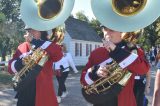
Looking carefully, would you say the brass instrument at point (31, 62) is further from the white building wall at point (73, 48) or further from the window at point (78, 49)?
the window at point (78, 49)

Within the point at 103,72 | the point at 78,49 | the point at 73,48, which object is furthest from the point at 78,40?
the point at 103,72

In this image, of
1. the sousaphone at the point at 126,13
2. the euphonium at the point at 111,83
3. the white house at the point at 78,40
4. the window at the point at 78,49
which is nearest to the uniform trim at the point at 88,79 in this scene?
the euphonium at the point at 111,83

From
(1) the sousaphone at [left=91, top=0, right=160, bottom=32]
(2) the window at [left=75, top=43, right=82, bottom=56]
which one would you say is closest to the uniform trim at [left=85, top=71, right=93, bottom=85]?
(1) the sousaphone at [left=91, top=0, right=160, bottom=32]

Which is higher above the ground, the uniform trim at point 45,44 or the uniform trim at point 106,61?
the uniform trim at point 45,44

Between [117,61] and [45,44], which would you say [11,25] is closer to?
[45,44]

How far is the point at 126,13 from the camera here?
3941mm

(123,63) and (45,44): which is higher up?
(45,44)

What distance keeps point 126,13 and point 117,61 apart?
45 cm

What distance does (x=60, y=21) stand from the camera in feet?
16.4

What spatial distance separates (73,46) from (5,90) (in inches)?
804

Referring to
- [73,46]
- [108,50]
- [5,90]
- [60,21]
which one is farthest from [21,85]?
[73,46]

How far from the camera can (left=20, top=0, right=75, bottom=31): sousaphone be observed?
502 centimetres

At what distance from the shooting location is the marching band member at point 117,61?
3988 mm

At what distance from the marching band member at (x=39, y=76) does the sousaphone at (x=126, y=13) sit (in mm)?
1510
